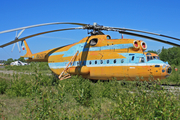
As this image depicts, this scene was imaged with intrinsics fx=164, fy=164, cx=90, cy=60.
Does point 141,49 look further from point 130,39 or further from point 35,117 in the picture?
point 35,117

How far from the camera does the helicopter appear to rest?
1230 centimetres

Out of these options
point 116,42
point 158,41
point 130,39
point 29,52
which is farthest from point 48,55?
point 158,41

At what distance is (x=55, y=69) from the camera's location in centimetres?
1859

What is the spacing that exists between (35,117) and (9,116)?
2496 mm

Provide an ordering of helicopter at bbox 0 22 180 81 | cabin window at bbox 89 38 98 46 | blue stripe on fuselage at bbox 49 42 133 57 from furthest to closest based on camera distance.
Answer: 1. cabin window at bbox 89 38 98 46
2. blue stripe on fuselage at bbox 49 42 133 57
3. helicopter at bbox 0 22 180 81

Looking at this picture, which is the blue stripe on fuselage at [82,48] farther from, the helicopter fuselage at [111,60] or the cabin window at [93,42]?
the cabin window at [93,42]

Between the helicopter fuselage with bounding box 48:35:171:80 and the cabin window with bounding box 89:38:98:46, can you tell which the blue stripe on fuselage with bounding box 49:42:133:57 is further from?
the cabin window with bounding box 89:38:98:46

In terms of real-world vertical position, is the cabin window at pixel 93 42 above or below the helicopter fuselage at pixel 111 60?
above

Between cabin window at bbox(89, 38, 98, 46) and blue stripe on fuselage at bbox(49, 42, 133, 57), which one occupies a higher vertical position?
cabin window at bbox(89, 38, 98, 46)

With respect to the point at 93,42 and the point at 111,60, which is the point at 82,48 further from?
the point at 111,60

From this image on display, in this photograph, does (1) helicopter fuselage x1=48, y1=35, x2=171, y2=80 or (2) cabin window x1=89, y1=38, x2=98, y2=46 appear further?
(2) cabin window x1=89, y1=38, x2=98, y2=46

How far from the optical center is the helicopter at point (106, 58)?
40.4 ft

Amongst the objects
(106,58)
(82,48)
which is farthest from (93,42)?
(106,58)

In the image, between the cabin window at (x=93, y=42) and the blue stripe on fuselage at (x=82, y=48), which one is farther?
the cabin window at (x=93, y=42)
